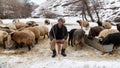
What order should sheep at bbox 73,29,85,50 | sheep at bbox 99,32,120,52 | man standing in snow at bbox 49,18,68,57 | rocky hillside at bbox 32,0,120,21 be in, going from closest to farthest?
man standing in snow at bbox 49,18,68,57 < sheep at bbox 99,32,120,52 < sheep at bbox 73,29,85,50 < rocky hillside at bbox 32,0,120,21

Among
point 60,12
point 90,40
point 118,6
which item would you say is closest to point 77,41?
point 90,40

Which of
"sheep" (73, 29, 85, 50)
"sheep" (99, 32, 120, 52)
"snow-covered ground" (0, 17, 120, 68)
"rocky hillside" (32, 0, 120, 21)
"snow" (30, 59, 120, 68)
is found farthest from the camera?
"rocky hillside" (32, 0, 120, 21)

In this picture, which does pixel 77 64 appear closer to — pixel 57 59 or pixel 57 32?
→ pixel 57 59

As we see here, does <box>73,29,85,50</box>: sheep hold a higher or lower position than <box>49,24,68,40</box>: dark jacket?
lower

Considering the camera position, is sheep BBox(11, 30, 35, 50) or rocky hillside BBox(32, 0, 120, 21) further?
rocky hillside BBox(32, 0, 120, 21)

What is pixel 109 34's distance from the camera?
12.9 meters

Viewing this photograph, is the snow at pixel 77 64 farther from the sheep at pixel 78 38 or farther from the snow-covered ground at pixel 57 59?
the sheep at pixel 78 38

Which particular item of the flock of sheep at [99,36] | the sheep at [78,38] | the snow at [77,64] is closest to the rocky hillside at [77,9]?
the flock of sheep at [99,36]

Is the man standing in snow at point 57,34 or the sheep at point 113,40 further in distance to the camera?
the sheep at point 113,40

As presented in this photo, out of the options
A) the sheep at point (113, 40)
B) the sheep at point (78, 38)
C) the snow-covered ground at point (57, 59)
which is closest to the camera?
the snow-covered ground at point (57, 59)

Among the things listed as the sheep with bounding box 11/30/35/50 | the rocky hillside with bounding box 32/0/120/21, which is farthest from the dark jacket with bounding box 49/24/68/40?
the rocky hillside with bounding box 32/0/120/21

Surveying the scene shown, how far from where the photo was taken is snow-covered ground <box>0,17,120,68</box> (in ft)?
37.0

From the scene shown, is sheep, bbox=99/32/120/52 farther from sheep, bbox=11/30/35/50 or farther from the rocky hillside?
the rocky hillside

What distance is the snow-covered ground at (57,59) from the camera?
11.3m
